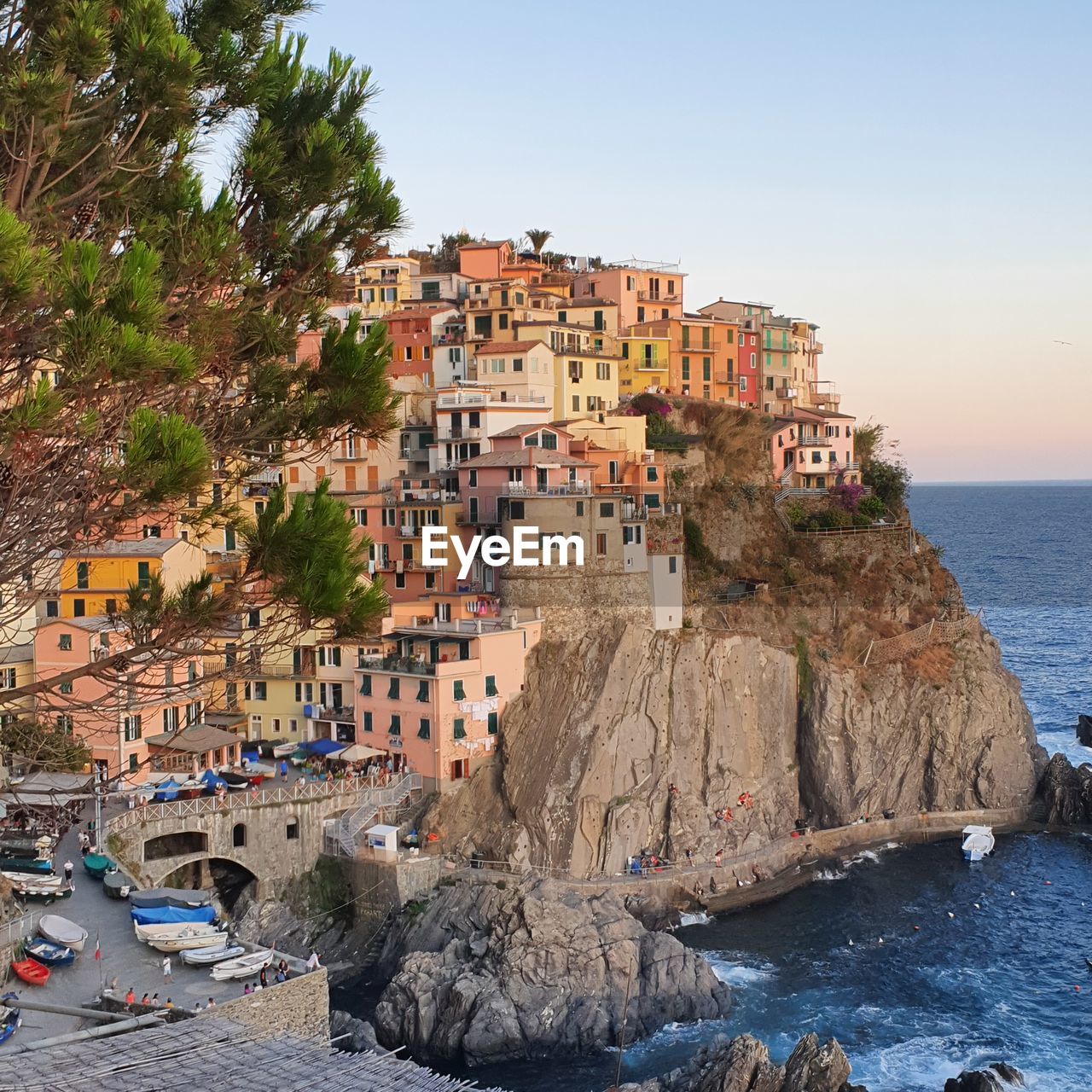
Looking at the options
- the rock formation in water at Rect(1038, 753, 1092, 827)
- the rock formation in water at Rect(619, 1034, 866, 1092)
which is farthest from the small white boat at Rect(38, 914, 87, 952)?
the rock formation in water at Rect(1038, 753, 1092, 827)

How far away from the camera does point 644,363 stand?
72.4 metres

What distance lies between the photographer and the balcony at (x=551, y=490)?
179 ft

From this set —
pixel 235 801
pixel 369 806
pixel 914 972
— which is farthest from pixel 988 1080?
pixel 235 801

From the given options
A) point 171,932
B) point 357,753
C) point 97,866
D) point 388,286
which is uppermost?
point 388,286

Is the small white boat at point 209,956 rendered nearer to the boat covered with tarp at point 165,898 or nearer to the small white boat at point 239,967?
the small white boat at point 239,967

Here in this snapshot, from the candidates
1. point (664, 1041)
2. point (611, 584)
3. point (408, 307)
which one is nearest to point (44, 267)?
point (664, 1041)

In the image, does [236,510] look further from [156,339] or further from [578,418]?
[578,418]

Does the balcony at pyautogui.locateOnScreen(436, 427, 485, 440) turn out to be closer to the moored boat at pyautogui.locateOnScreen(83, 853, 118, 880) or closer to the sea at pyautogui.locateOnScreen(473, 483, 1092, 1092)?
the sea at pyautogui.locateOnScreen(473, 483, 1092, 1092)

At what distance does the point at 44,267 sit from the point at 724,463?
5510 cm

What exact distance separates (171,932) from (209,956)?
→ 69.7 inches

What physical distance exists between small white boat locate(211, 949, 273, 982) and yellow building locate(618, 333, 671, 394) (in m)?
44.0

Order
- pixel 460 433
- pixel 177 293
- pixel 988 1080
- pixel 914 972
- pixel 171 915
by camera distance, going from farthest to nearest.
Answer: pixel 460 433, pixel 914 972, pixel 171 915, pixel 988 1080, pixel 177 293

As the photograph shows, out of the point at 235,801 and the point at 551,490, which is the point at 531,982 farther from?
the point at 551,490

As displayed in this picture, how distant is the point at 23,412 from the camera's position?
36.3ft
